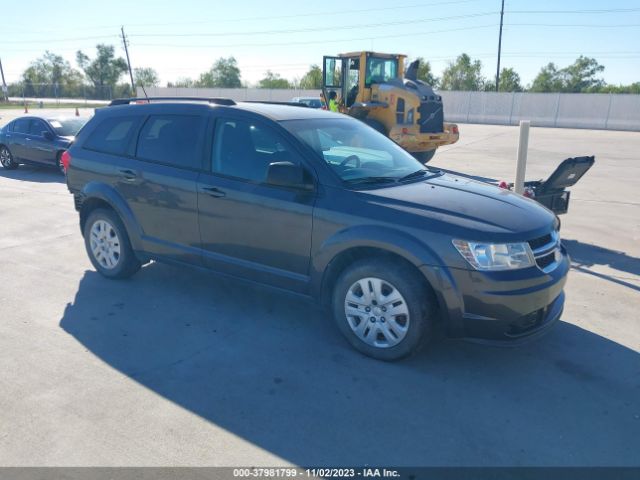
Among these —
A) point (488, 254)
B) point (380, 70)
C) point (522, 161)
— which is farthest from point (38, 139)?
point (488, 254)

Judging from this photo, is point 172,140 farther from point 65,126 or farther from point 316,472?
point 65,126

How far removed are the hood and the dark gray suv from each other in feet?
0.05

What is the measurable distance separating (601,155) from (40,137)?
57.3 ft

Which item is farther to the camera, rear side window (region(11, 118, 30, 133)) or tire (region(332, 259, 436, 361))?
rear side window (region(11, 118, 30, 133))

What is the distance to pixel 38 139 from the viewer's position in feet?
41.6

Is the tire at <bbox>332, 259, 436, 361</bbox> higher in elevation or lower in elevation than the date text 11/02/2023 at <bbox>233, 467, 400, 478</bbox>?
higher

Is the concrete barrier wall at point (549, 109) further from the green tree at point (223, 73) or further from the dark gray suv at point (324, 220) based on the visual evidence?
the green tree at point (223, 73)

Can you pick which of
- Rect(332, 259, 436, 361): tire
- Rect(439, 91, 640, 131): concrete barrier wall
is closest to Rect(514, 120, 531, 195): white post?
Rect(332, 259, 436, 361): tire

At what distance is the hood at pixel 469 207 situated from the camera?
3.63 meters

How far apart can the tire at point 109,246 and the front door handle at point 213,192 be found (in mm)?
1273

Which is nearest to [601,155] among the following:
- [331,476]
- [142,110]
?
[142,110]

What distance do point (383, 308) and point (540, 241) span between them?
1211 mm

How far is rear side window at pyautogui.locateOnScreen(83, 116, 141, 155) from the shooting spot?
5.28 m

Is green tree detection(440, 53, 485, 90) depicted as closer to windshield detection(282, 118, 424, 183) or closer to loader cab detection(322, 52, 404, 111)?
loader cab detection(322, 52, 404, 111)
